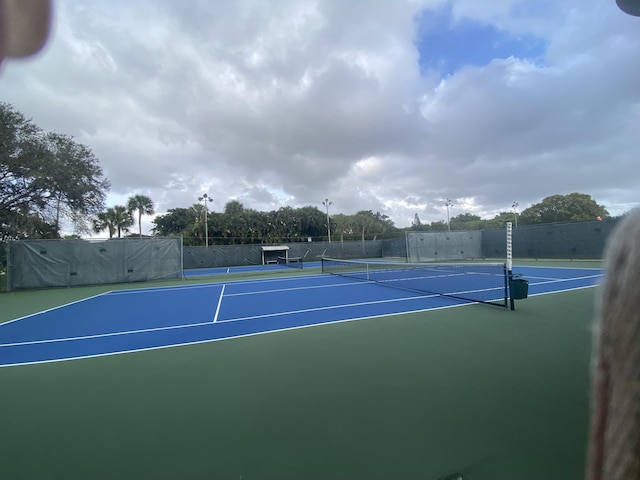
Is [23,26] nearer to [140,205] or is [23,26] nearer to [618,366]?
[618,366]

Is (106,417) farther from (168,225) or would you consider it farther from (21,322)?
(168,225)

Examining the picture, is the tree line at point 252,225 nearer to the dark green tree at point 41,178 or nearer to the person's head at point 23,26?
the dark green tree at point 41,178

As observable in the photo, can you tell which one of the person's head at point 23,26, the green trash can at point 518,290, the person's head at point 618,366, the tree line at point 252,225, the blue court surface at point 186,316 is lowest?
the blue court surface at point 186,316

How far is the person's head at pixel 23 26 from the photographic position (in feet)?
2.61

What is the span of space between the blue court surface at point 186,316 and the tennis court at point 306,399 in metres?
0.09

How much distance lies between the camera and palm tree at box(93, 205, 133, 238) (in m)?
34.7

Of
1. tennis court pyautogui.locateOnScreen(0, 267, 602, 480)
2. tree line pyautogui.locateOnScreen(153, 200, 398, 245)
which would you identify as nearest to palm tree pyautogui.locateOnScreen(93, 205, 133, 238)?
tree line pyautogui.locateOnScreen(153, 200, 398, 245)

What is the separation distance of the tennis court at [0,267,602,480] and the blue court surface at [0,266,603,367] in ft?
0.29

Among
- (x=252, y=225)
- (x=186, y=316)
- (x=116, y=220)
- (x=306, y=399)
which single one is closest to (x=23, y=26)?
(x=306, y=399)

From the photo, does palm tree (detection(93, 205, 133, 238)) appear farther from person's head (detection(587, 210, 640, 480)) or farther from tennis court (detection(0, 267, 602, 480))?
person's head (detection(587, 210, 640, 480))

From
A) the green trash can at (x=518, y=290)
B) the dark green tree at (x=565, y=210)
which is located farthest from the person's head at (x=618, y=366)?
the dark green tree at (x=565, y=210)

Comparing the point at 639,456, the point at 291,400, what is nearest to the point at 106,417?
the point at 291,400

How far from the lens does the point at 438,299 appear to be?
27.8ft

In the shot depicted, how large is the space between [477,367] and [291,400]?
2.35m
